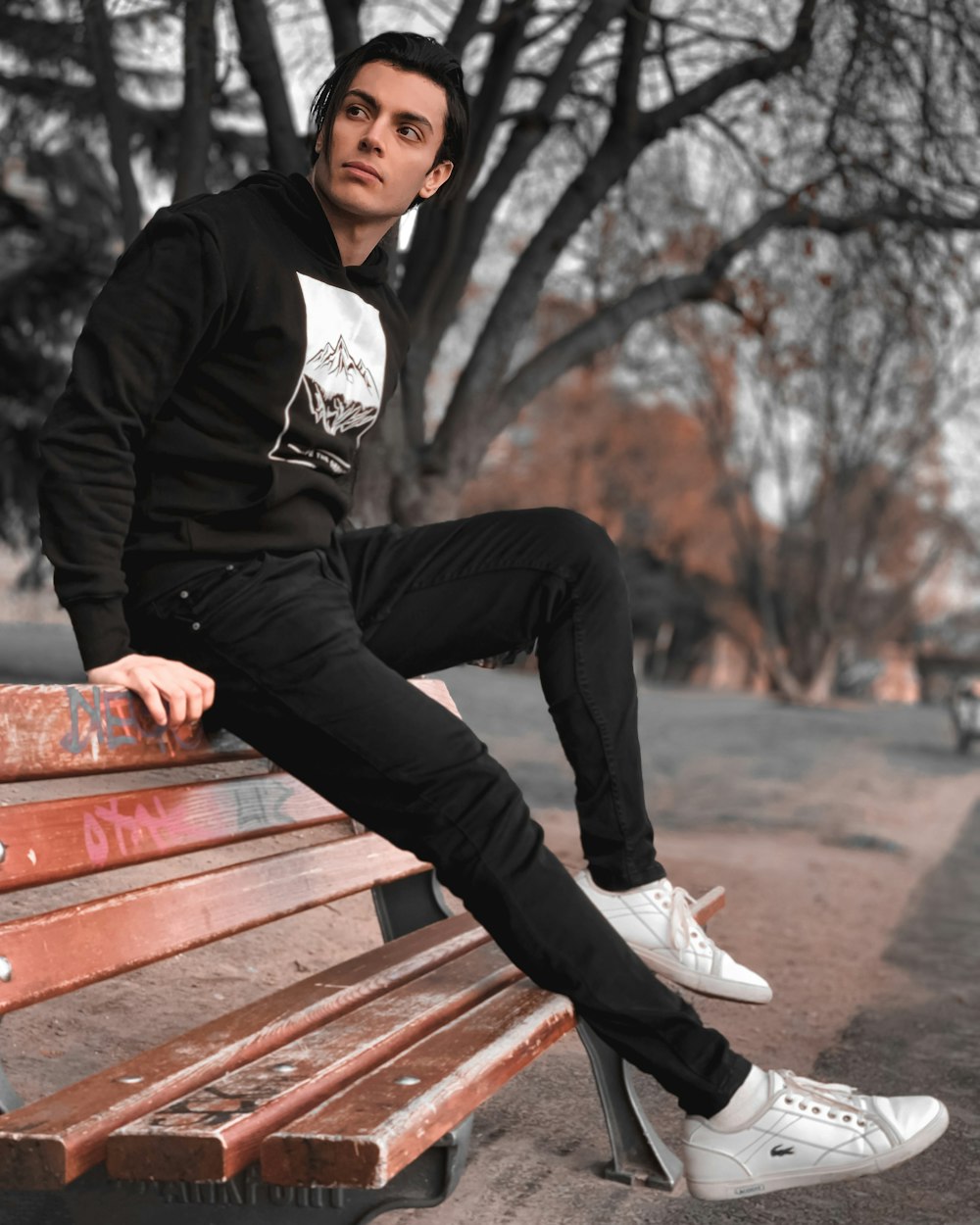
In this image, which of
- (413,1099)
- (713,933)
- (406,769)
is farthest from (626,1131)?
(713,933)

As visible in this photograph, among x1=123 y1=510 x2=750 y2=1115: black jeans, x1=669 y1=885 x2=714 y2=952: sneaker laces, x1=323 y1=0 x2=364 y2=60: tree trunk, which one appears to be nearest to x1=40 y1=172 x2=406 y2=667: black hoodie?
x1=123 y1=510 x2=750 y2=1115: black jeans

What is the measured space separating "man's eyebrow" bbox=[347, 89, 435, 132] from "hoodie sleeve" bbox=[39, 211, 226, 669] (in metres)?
0.44

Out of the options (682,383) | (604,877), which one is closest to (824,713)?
(682,383)

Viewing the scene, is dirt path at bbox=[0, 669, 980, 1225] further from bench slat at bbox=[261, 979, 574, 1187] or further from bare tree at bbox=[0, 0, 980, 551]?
bare tree at bbox=[0, 0, 980, 551]

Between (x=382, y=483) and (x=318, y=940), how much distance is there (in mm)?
2122

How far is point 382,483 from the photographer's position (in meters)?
6.04

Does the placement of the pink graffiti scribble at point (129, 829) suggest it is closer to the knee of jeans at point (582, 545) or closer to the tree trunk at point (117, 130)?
the knee of jeans at point (582, 545)

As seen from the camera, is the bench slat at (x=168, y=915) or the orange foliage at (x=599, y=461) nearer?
the bench slat at (x=168, y=915)

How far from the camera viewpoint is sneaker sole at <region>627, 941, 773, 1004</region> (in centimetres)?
253

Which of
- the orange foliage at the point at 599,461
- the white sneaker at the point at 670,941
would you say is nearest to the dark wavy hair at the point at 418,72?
the white sneaker at the point at 670,941

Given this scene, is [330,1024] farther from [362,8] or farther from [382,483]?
[362,8]

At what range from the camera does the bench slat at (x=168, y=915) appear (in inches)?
76.5

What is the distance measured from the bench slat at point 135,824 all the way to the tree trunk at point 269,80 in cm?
353

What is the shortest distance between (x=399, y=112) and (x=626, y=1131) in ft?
6.48
